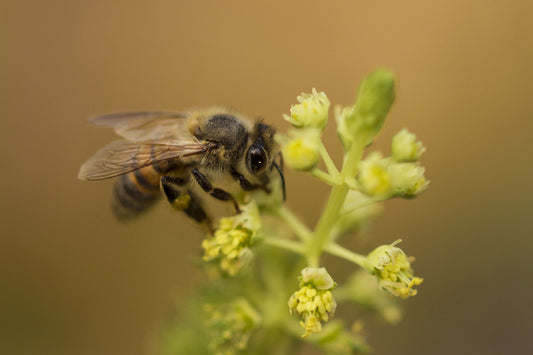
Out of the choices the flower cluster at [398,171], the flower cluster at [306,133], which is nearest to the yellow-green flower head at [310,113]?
the flower cluster at [306,133]

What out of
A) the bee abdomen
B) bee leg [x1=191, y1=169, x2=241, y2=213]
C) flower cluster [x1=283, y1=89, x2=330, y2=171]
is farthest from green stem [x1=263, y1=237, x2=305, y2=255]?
the bee abdomen

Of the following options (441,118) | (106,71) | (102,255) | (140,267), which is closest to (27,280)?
(102,255)

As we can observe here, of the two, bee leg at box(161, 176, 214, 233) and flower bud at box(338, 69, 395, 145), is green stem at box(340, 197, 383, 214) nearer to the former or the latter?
flower bud at box(338, 69, 395, 145)

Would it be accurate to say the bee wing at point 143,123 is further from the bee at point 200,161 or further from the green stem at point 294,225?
the green stem at point 294,225

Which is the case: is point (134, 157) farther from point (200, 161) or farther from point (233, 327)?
point (233, 327)

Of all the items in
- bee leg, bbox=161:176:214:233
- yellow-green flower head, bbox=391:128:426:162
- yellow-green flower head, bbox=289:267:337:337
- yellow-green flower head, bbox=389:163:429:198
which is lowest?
yellow-green flower head, bbox=289:267:337:337

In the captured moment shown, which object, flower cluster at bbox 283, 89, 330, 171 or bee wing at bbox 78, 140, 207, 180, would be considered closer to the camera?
flower cluster at bbox 283, 89, 330, 171

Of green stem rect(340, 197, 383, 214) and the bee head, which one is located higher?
the bee head

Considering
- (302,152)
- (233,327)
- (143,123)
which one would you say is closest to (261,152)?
(302,152)
